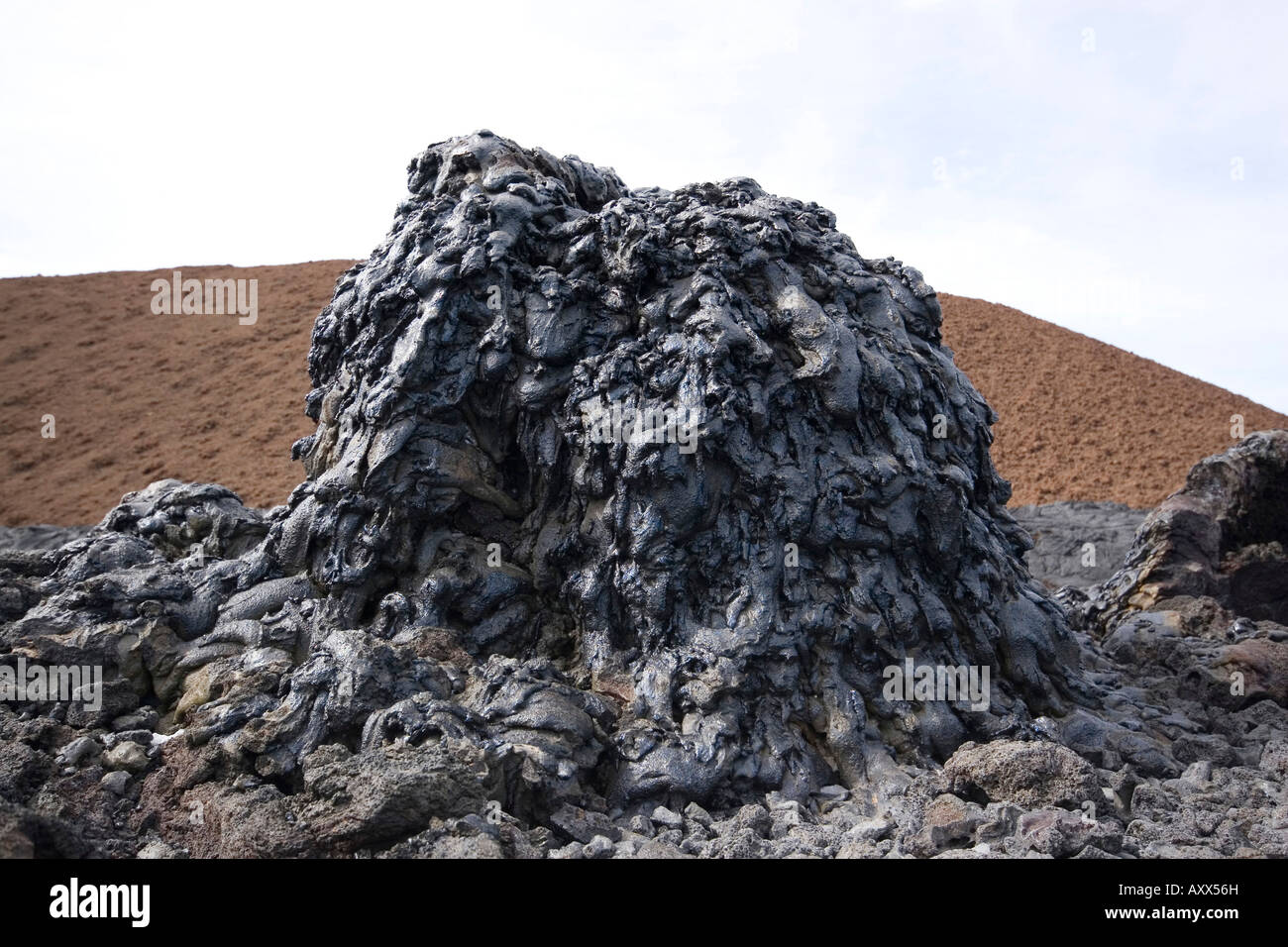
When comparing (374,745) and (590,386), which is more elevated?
(590,386)

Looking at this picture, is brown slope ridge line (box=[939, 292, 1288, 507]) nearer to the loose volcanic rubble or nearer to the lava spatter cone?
the loose volcanic rubble

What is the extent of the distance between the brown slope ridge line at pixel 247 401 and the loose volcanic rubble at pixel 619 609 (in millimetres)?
17054

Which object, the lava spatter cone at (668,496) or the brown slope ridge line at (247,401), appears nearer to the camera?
the lava spatter cone at (668,496)

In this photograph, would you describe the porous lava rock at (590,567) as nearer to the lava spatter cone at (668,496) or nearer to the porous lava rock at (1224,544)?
the lava spatter cone at (668,496)

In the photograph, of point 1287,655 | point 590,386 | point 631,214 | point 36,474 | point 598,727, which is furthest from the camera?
point 36,474

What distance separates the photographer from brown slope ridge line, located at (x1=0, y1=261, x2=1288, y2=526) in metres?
27.8

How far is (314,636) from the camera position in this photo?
938cm

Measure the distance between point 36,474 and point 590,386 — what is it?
79.4ft

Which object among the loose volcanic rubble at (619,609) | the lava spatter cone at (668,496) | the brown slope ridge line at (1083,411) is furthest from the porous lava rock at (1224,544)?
the brown slope ridge line at (1083,411)

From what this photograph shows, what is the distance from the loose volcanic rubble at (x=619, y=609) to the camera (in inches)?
297
